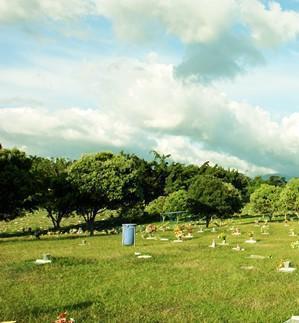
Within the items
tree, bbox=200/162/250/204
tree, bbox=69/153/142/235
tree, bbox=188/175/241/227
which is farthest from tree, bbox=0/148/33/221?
tree, bbox=200/162/250/204

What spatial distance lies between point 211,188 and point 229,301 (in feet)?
148

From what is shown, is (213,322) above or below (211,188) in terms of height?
below

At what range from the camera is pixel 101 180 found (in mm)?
58219

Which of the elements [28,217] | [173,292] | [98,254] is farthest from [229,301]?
[28,217]

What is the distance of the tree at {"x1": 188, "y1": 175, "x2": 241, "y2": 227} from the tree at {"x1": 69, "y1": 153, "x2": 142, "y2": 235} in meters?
7.97

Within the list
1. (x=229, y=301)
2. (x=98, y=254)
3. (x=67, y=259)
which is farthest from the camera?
(x=98, y=254)

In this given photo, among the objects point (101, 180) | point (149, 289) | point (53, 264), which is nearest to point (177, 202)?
point (101, 180)

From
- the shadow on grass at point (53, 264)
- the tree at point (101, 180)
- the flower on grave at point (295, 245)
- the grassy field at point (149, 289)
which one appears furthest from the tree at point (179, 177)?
the shadow on grass at point (53, 264)

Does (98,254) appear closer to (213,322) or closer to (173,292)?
(173,292)

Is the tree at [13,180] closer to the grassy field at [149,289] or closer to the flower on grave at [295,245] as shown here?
the grassy field at [149,289]

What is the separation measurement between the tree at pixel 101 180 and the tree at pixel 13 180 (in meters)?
7.90

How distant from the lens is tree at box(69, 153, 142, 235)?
5806 cm

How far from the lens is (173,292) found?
16188mm

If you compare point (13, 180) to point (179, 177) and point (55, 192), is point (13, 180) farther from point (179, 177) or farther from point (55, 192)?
point (179, 177)
